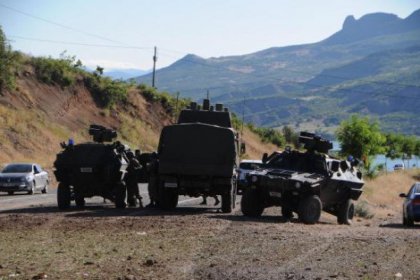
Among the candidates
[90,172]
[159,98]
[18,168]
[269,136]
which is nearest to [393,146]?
[269,136]

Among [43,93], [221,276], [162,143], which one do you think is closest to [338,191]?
[162,143]

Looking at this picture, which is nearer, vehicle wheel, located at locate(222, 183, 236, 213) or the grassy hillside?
vehicle wheel, located at locate(222, 183, 236, 213)

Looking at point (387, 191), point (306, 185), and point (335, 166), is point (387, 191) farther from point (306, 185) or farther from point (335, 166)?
point (306, 185)

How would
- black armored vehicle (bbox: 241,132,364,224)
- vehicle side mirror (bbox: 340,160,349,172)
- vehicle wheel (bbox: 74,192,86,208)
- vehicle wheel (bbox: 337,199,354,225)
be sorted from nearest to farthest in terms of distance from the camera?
black armored vehicle (bbox: 241,132,364,224) → vehicle side mirror (bbox: 340,160,349,172) → vehicle wheel (bbox: 337,199,354,225) → vehicle wheel (bbox: 74,192,86,208)

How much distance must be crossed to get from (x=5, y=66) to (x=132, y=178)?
43.0 meters

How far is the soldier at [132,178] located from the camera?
24.5 metres

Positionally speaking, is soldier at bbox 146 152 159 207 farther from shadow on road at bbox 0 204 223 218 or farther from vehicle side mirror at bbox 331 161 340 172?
vehicle side mirror at bbox 331 161 340 172

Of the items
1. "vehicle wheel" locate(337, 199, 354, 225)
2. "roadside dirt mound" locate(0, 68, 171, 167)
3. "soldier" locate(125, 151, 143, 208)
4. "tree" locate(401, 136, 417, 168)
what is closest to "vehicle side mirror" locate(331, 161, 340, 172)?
"vehicle wheel" locate(337, 199, 354, 225)

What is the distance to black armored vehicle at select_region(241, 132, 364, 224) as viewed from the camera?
21.7 m

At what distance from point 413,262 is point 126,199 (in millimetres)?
15128

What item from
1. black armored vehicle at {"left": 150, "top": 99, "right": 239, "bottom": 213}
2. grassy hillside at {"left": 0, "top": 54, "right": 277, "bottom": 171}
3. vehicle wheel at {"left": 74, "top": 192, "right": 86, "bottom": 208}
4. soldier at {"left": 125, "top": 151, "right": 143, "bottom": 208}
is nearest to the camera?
black armored vehicle at {"left": 150, "top": 99, "right": 239, "bottom": 213}

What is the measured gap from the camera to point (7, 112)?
2495 inches

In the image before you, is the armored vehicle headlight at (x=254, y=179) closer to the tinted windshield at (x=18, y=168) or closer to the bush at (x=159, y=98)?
Result: the tinted windshield at (x=18, y=168)

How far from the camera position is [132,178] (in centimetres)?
2475
